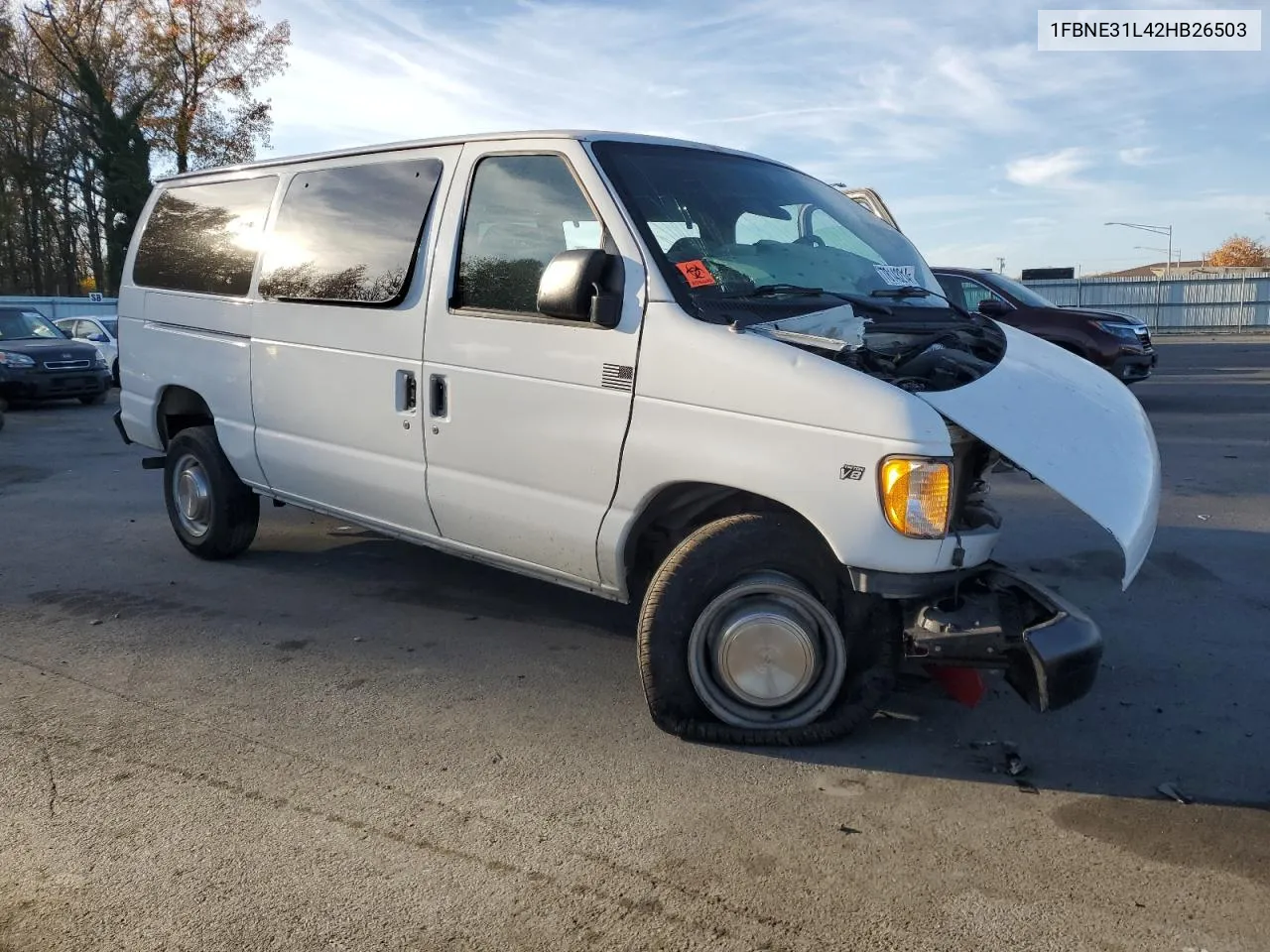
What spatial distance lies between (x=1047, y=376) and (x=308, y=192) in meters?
3.72

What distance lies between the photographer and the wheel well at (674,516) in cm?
379

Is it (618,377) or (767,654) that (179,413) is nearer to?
(618,377)

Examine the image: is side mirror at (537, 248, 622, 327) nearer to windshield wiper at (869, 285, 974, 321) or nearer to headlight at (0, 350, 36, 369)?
windshield wiper at (869, 285, 974, 321)

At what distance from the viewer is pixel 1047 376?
12.6 feet

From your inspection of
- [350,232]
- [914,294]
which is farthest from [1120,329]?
[350,232]

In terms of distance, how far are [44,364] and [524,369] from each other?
14038 mm

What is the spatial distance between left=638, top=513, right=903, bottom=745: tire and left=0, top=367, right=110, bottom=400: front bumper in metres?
14.6

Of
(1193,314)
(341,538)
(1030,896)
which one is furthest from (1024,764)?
(1193,314)

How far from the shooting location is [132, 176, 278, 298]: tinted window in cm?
577

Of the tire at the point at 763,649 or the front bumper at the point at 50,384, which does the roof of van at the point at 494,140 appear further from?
the front bumper at the point at 50,384

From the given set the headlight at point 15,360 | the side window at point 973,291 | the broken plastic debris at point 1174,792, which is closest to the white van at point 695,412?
the broken plastic debris at point 1174,792

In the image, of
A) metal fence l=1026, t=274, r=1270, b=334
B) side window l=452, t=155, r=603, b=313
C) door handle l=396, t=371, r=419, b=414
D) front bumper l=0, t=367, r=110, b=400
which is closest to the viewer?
side window l=452, t=155, r=603, b=313

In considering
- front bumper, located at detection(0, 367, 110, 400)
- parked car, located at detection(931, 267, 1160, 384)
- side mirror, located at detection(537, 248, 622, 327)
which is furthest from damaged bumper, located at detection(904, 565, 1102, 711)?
front bumper, located at detection(0, 367, 110, 400)

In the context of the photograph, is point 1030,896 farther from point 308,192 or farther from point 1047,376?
point 308,192
